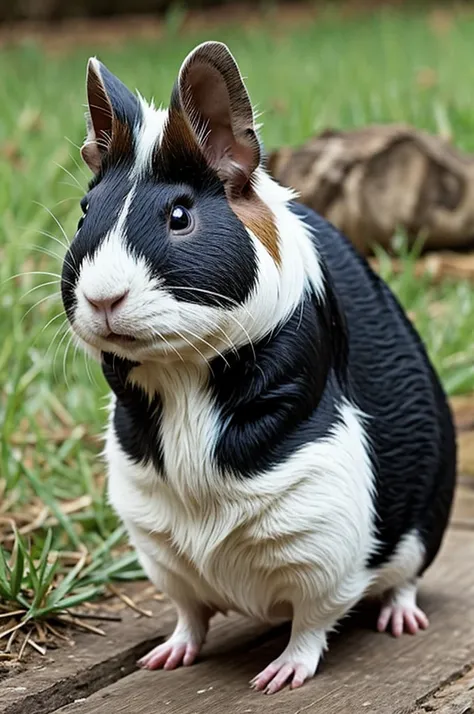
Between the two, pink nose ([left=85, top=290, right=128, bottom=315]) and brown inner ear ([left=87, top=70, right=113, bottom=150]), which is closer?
pink nose ([left=85, top=290, right=128, bottom=315])

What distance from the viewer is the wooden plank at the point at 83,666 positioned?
2102 mm

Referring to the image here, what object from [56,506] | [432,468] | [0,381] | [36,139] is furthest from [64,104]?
[432,468]

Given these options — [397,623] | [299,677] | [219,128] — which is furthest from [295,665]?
[219,128]

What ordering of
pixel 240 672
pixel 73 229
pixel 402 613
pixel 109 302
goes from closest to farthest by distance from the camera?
pixel 109 302
pixel 240 672
pixel 402 613
pixel 73 229

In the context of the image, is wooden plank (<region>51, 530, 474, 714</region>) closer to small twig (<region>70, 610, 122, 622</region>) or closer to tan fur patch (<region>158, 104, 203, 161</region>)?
small twig (<region>70, 610, 122, 622</region>)

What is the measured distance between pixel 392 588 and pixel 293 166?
2520 millimetres

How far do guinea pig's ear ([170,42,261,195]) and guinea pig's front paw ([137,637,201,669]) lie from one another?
0.92 meters

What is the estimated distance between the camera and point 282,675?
2.18 m

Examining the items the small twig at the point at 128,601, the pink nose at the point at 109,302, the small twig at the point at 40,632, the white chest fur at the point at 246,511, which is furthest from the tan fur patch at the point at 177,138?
the small twig at the point at 128,601

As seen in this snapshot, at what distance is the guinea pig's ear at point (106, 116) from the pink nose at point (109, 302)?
0.28m

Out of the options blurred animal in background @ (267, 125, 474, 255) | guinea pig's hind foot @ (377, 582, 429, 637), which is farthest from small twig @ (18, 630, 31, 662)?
blurred animal in background @ (267, 125, 474, 255)

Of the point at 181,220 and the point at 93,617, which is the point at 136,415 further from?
the point at 93,617

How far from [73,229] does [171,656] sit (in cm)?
253

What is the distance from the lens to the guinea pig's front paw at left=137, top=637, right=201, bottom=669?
7.61 ft
